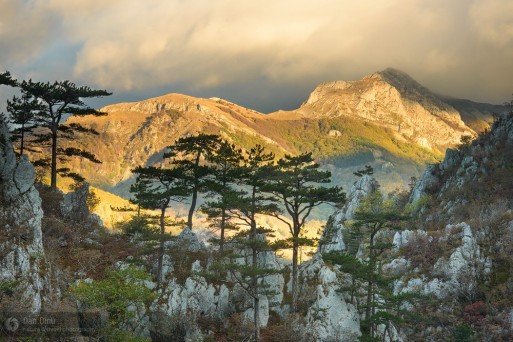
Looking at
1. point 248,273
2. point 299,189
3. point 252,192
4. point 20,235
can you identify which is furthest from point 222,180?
point 20,235

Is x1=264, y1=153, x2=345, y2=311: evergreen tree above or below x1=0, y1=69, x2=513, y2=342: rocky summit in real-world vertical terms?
above

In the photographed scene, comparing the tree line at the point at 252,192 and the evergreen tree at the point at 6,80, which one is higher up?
the evergreen tree at the point at 6,80

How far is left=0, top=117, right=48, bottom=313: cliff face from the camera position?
101 ft

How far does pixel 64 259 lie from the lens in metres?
40.3

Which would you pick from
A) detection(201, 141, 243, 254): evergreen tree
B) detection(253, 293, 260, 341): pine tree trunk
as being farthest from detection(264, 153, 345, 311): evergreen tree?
detection(201, 141, 243, 254): evergreen tree

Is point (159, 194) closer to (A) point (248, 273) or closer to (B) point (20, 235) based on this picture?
(A) point (248, 273)

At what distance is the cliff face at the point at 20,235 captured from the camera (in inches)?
1211

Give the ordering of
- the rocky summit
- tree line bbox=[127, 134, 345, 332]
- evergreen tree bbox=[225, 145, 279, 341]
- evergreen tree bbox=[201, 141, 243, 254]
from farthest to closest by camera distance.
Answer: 1. evergreen tree bbox=[201, 141, 243, 254]
2. tree line bbox=[127, 134, 345, 332]
3. evergreen tree bbox=[225, 145, 279, 341]
4. the rocky summit

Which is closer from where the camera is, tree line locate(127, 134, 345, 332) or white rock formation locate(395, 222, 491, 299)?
tree line locate(127, 134, 345, 332)

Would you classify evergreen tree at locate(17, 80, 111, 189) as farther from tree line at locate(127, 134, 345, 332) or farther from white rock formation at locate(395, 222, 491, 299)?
white rock formation at locate(395, 222, 491, 299)

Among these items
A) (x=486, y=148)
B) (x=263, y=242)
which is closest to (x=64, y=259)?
(x=263, y=242)

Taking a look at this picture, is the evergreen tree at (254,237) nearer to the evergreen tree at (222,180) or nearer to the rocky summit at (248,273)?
the rocky summit at (248,273)

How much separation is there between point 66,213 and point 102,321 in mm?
21364

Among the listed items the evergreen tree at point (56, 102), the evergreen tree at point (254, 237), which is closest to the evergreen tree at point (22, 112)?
the evergreen tree at point (56, 102)
